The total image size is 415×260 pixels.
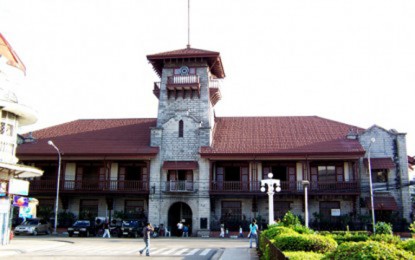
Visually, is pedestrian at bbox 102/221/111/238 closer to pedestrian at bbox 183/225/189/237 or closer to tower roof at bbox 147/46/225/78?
pedestrian at bbox 183/225/189/237

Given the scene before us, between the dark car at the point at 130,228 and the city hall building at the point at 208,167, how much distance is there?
99.4 inches

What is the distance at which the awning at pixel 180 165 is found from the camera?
38062mm

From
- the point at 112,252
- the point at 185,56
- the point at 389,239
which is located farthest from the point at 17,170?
the point at 389,239

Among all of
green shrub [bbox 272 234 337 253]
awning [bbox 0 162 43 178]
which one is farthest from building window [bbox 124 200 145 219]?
green shrub [bbox 272 234 337 253]

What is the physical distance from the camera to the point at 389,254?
659 cm

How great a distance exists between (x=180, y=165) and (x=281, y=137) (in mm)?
9604

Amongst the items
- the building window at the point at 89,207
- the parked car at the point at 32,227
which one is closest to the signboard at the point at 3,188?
the parked car at the point at 32,227

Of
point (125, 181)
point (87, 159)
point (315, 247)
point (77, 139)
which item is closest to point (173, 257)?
point (315, 247)

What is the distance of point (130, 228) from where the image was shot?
3488cm

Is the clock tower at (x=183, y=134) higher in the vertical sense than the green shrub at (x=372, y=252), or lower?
higher

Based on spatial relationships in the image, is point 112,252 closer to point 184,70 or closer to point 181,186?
point 181,186

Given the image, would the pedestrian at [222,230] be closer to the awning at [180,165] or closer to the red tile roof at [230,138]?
the awning at [180,165]

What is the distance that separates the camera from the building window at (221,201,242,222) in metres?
38.0

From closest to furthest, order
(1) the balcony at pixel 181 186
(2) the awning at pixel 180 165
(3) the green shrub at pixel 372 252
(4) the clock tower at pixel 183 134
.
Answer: (3) the green shrub at pixel 372 252, (1) the balcony at pixel 181 186, (4) the clock tower at pixel 183 134, (2) the awning at pixel 180 165
